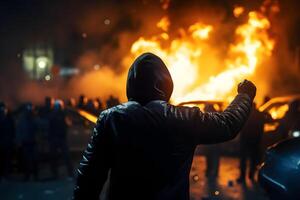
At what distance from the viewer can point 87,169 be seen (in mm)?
2430

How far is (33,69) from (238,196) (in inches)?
911

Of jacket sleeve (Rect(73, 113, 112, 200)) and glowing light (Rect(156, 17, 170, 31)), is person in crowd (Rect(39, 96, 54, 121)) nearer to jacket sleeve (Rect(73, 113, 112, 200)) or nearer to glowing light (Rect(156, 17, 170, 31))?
jacket sleeve (Rect(73, 113, 112, 200))

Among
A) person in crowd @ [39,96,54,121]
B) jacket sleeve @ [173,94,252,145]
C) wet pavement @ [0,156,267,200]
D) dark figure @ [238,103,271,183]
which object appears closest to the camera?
jacket sleeve @ [173,94,252,145]

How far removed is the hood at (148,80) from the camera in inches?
96.7

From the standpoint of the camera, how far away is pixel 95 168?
2422 mm

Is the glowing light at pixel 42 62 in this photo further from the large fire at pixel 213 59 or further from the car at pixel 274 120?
the car at pixel 274 120

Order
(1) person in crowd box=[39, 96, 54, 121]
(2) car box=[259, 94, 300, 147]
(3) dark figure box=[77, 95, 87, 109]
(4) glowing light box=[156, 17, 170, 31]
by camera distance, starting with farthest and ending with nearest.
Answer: (4) glowing light box=[156, 17, 170, 31]
(3) dark figure box=[77, 95, 87, 109]
(2) car box=[259, 94, 300, 147]
(1) person in crowd box=[39, 96, 54, 121]

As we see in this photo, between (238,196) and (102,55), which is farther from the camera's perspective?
(102,55)

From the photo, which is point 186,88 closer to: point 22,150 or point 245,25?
point 245,25

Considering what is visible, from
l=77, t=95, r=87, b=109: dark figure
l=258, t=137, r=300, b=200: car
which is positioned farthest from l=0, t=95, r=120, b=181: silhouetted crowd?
l=77, t=95, r=87, b=109: dark figure

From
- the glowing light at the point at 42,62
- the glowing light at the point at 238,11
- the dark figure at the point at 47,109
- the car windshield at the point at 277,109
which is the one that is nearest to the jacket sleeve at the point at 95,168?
the dark figure at the point at 47,109

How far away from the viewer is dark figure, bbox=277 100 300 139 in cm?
1045

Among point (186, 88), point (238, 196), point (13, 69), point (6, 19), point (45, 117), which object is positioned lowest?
point (238, 196)

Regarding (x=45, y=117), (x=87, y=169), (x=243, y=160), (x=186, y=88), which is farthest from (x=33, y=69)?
(x=87, y=169)
